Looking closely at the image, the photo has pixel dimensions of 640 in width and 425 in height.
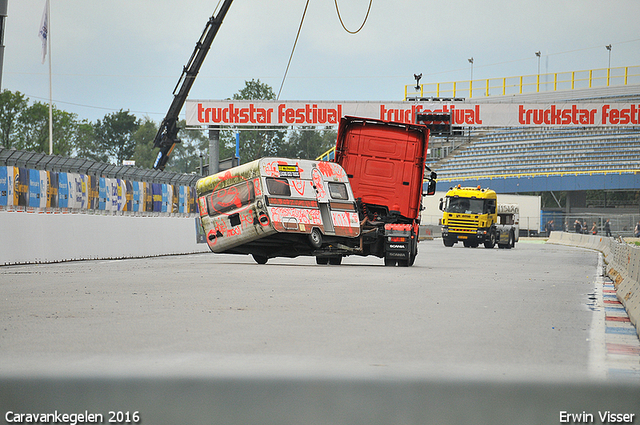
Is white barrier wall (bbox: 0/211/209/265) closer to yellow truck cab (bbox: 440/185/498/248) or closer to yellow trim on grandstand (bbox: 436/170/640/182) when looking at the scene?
yellow truck cab (bbox: 440/185/498/248)

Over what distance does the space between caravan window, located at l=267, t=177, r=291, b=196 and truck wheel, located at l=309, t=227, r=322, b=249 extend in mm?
1046

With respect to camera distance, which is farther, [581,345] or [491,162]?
[491,162]

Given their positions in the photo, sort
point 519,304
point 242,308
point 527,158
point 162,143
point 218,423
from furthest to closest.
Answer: point 527,158
point 162,143
point 519,304
point 242,308
point 218,423

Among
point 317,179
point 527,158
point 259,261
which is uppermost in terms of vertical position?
point 527,158

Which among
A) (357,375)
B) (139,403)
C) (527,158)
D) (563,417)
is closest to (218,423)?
(139,403)

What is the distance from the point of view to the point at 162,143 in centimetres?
5016

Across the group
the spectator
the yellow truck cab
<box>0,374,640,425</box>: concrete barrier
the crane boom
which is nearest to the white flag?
the crane boom

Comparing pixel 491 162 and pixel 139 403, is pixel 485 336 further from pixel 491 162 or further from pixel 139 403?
pixel 491 162

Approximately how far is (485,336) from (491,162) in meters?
73.7

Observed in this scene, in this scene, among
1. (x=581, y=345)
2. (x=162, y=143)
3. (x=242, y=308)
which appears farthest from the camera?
(x=162, y=143)

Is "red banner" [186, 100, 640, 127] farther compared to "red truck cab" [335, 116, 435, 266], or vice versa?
"red banner" [186, 100, 640, 127]

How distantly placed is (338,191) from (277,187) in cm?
155

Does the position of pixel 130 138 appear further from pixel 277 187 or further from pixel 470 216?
pixel 277 187

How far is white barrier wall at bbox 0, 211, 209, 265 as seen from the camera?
17922mm
